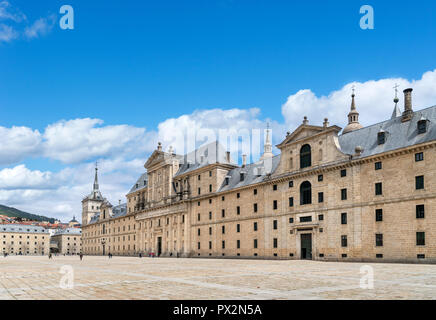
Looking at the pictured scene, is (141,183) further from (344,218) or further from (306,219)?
Answer: (344,218)

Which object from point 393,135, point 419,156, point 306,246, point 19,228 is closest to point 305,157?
point 306,246

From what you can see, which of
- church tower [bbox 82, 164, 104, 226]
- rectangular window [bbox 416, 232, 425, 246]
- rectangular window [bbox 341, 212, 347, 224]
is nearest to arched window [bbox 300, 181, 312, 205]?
rectangular window [bbox 341, 212, 347, 224]

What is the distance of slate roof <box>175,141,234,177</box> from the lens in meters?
71.9

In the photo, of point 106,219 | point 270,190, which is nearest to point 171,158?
point 270,190

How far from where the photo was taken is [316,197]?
48.2 meters

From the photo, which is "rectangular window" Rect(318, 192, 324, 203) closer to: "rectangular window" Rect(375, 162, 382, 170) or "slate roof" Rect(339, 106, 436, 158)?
"slate roof" Rect(339, 106, 436, 158)

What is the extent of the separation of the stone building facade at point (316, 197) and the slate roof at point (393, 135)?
0.13 meters

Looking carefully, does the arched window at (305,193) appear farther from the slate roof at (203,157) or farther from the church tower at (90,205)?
the church tower at (90,205)

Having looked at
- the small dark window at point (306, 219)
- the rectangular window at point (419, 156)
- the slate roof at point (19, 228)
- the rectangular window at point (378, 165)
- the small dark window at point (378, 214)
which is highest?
the rectangular window at point (419, 156)

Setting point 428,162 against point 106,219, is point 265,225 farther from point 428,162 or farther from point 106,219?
point 106,219

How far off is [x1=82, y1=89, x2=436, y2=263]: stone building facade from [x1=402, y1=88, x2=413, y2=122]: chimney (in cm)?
10

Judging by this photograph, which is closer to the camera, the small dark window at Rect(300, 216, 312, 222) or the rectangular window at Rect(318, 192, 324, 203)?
the rectangular window at Rect(318, 192, 324, 203)

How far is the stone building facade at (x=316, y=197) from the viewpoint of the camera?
38469 millimetres

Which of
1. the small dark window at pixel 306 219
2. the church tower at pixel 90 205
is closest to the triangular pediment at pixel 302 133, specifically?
the small dark window at pixel 306 219
